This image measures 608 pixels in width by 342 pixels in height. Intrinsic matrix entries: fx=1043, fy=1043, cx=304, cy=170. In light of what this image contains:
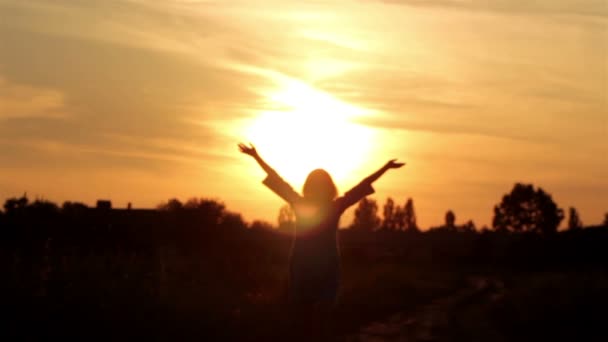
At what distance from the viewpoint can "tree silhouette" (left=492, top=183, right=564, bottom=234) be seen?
13400 centimetres

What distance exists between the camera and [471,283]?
42.1 metres

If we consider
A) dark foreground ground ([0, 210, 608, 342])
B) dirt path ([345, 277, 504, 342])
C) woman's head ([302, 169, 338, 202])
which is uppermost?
woman's head ([302, 169, 338, 202])

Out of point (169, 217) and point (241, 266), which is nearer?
point (241, 266)

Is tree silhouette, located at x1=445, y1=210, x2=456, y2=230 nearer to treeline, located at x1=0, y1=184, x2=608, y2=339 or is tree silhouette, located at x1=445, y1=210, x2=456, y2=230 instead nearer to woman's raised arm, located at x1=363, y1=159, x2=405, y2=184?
treeline, located at x1=0, y1=184, x2=608, y2=339

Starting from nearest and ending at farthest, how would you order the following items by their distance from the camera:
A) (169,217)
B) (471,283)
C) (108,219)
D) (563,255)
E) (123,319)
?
(123,319), (108,219), (169,217), (471,283), (563,255)

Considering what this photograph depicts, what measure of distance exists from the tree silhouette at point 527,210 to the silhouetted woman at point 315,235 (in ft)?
405

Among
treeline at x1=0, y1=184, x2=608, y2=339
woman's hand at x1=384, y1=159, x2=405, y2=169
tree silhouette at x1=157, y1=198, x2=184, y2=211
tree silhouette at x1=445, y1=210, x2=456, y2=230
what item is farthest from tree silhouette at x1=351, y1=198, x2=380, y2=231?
woman's hand at x1=384, y1=159, x2=405, y2=169

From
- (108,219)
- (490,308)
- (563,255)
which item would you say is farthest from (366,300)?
(563,255)

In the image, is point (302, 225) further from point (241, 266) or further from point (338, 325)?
point (241, 266)

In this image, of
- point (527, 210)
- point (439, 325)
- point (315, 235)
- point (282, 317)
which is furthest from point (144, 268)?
point (527, 210)

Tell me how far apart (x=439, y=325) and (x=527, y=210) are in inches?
4686

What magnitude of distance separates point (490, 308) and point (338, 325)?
720 centimetres

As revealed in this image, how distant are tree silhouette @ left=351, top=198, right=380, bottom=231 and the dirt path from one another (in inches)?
4862

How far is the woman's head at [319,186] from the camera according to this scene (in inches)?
465
